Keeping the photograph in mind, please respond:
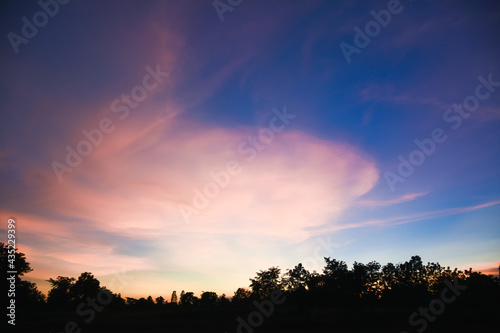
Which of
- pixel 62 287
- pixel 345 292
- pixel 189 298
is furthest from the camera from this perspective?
pixel 189 298

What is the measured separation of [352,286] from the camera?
181 ft

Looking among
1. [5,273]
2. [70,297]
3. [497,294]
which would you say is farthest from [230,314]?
[70,297]

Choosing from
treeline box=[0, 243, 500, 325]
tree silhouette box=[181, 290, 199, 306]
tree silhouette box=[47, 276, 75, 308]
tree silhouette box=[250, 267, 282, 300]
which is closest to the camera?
treeline box=[0, 243, 500, 325]

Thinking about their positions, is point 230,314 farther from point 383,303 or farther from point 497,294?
point 497,294

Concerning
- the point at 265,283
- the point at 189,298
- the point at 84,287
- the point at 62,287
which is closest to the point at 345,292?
the point at 265,283

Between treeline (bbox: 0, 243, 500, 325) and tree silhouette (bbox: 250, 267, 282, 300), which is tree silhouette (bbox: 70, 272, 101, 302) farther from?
tree silhouette (bbox: 250, 267, 282, 300)

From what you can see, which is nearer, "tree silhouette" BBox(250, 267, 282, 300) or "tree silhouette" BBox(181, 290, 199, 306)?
"tree silhouette" BBox(250, 267, 282, 300)

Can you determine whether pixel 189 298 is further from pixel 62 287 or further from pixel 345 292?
pixel 345 292

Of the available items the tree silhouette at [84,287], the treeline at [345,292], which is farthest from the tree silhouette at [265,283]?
the tree silhouette at [84,287]

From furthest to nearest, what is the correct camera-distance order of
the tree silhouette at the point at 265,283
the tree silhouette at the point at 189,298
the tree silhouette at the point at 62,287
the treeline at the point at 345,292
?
the tree silhouette at the point at 189,298, the tree silhouette at the point at 62,287, the tree silhouette at the point at 265,283, the treeline at the point at 345,292

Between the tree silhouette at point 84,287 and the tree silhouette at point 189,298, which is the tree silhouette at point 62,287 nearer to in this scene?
the tree silhouette at point 84,287

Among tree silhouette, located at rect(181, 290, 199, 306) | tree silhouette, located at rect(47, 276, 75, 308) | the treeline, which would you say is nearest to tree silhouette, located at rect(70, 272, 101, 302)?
tree silhouette, located at rect(47, 276, 75, 308)

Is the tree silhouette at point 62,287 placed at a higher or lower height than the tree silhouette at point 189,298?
higher

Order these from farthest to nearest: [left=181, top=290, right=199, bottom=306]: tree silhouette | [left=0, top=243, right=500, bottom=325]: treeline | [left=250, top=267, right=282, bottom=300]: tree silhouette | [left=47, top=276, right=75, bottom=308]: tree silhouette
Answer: [left=181, top=290, right=199, bottom=306]: tree silhouette
[left=47, top=276, right=75, bottom=308]: tree silhouette
[left=250, top=267, right=282, bottom=300]: tree silhouette
[left=0, top=243, right=500, bottom=325]: treeline
